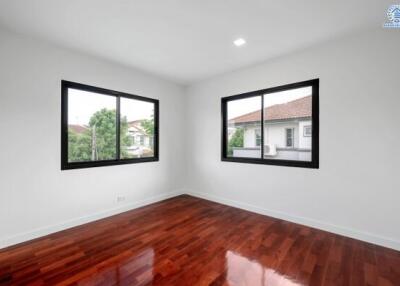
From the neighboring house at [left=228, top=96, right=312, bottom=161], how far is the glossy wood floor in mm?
1170

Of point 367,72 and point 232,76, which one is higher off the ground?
point 232,76

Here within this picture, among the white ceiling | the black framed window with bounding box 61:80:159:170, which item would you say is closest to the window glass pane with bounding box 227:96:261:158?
the white ceiling

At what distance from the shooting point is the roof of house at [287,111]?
2.97 m

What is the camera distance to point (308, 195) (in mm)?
2828

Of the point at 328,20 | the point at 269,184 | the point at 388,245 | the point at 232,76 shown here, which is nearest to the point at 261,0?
the point at 328,20

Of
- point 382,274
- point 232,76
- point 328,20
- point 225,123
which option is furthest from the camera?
point 225,123

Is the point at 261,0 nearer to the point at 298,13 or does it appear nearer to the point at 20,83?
the point at 298,13

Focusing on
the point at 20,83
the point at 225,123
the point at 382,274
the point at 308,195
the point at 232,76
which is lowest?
the point at 382,274

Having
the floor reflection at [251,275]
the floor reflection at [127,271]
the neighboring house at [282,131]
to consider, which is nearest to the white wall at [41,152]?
the floor reflection at [127,271]

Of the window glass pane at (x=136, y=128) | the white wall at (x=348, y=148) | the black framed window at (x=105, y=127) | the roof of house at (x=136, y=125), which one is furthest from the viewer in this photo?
the roof of house at (x=136, y=125)

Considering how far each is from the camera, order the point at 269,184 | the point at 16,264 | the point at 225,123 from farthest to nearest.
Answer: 1. the point at 225,123
2. the point at 269,184
3. the point at 16,264

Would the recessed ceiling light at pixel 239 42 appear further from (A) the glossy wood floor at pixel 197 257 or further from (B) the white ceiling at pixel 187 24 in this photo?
(A) the glossy wood floor at pixel 197 257

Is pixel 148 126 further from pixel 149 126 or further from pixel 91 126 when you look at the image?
pixel 91 126

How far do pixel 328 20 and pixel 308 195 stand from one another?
2.35 m
